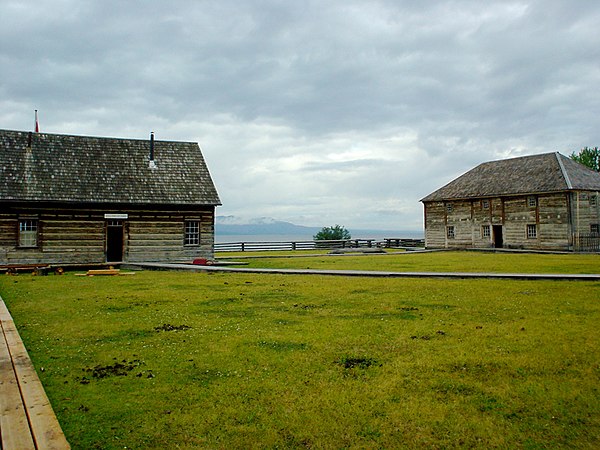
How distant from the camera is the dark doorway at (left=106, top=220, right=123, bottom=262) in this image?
29828 mm

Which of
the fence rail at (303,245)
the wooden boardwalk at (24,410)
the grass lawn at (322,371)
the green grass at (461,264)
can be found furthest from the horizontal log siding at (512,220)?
the wooden boardwalk at (24,410)

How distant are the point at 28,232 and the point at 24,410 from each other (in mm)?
26133

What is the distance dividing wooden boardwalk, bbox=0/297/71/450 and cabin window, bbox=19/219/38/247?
23.1 metres

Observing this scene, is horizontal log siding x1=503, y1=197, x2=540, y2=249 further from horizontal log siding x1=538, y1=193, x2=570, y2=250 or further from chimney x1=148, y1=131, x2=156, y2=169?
chimney x1=148, y1=131, x2=156, y2=169

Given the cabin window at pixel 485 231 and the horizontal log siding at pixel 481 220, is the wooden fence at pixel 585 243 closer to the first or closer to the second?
the horizontal log siding at pixel 481 220

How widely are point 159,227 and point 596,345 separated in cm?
2643

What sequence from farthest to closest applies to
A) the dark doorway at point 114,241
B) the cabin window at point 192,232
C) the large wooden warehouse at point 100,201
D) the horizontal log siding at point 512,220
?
1. the horizontal log siding at point 512,220
2. the cabin window at point 192,232
3. the dark doorway at point 114,241
4. the large wooden warehouse at point 100,201

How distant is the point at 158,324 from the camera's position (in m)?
10.4

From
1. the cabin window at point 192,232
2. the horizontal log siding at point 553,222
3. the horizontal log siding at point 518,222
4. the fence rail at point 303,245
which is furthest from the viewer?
the fence rail at point 303,245

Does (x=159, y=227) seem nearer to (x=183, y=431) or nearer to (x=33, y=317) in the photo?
(x=33, y=317)

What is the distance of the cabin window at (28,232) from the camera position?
2761 cm

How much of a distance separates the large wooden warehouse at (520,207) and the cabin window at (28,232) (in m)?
38.5

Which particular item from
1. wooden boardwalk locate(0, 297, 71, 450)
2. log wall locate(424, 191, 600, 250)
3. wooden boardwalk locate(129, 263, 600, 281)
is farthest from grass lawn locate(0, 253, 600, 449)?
log wall locate(424, 191, 600, 250)

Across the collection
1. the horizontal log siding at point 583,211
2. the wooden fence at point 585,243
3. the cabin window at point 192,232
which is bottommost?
the wooden fence at point 585,243
